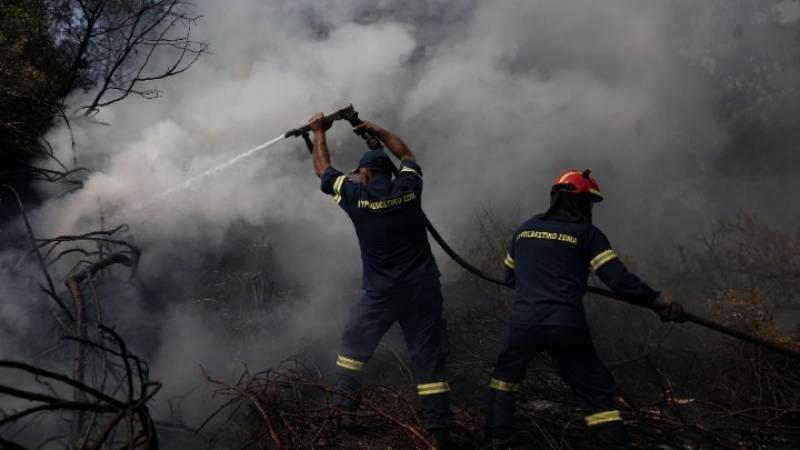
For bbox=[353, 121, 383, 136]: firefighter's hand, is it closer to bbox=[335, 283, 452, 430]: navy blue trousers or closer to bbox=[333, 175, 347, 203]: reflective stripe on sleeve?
bbox=[333, 175, 347, 203]: reflective stripe on sleeve

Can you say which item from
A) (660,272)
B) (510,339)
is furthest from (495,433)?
(660,272)

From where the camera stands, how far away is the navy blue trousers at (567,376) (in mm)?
3211

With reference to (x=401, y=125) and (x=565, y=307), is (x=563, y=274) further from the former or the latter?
(x=401, y=125)

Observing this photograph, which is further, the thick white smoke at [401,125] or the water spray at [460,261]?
the thick white smoke at [401,125]

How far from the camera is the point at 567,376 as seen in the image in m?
3.35

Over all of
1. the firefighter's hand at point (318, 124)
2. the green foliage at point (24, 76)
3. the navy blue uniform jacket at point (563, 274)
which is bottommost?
the navy blue uniform jacket at point (563, 274)

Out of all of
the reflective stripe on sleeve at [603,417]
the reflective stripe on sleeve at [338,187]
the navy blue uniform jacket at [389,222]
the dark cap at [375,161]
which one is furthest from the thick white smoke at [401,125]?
the reflective stripe on sleeve at [603,417]

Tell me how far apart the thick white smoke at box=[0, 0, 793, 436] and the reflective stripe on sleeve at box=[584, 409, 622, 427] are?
310cm

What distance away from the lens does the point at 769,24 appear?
923 cm

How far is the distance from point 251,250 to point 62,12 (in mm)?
3358

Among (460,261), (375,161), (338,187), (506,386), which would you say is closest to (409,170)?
(375,161)

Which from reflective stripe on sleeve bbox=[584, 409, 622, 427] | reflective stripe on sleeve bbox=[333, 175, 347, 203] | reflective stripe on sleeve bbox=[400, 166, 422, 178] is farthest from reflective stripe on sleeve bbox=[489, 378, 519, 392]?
reflective stripe on sleeve bbox=[333, 175, 347, 203]

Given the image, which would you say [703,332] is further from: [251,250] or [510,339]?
[251,250]

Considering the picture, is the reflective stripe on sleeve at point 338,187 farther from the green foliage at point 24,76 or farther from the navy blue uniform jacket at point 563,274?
the green foliage at point 24,76
